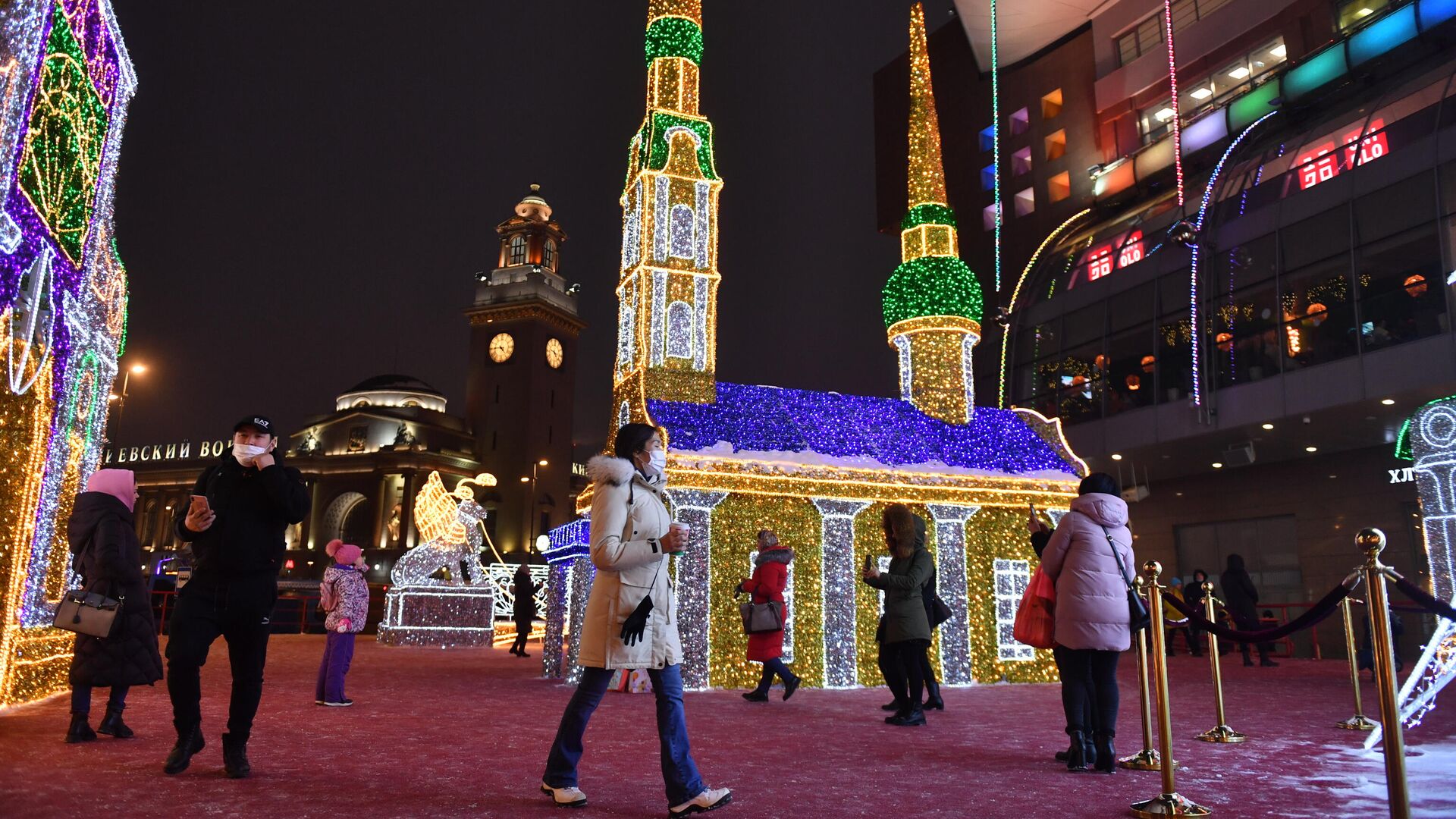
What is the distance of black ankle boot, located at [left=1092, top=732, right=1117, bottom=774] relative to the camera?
518 centimetres

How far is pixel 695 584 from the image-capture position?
9664 mm

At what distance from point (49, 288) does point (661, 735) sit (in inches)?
251

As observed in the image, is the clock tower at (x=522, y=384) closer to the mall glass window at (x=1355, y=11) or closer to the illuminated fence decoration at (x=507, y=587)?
the illuminated fence decoration at (x=507, y=587)

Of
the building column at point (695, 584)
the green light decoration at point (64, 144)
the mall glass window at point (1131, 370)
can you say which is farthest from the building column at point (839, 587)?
the mall glass window at point (1131, 370)

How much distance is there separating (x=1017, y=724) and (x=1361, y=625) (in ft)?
51.9

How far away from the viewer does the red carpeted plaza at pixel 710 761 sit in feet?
13.4

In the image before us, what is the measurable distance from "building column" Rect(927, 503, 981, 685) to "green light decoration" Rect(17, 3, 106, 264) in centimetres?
873

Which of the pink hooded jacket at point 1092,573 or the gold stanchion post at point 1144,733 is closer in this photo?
the gold stanchion post at point 1144,733

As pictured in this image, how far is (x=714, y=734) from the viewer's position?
644 centimetres

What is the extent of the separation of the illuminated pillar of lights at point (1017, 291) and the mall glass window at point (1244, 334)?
6.67 meters

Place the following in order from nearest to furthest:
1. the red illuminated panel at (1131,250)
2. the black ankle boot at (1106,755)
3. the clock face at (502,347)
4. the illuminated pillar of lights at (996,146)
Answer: the black ankle boot at (1106,755), the red illuminated panel at (1131,250), the illuminated pillar of lights at (996,146), the clock face at (502,347)

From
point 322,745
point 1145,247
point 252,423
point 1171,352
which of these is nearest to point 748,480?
point 322,745

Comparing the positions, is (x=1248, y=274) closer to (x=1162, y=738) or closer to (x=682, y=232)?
(x=682, y=232)

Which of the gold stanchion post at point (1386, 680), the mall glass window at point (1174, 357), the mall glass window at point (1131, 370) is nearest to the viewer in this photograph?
the gold stanchion post at point (1386, 680)
